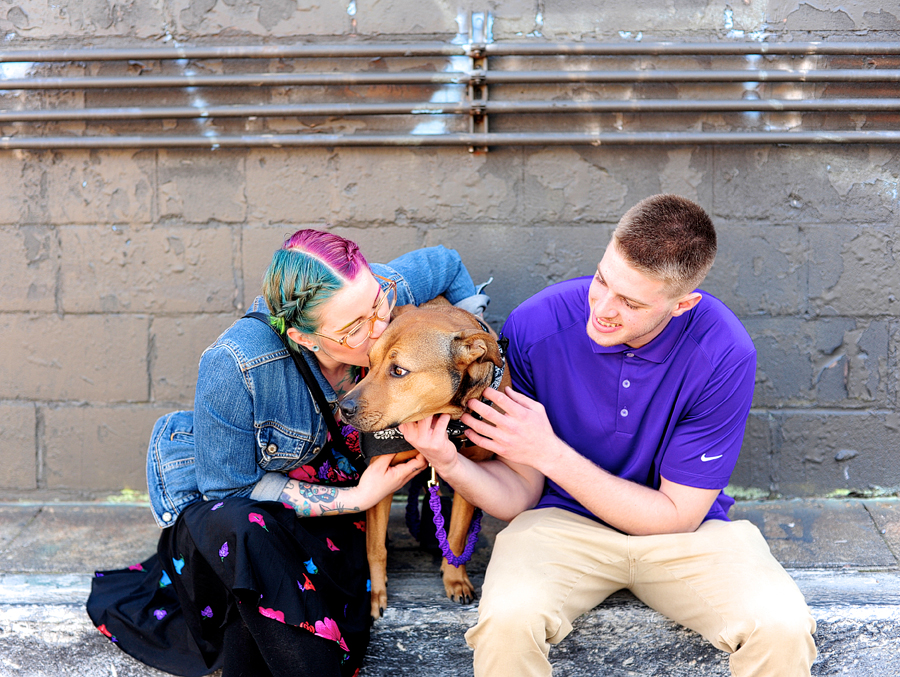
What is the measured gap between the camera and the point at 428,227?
3561 millimetres

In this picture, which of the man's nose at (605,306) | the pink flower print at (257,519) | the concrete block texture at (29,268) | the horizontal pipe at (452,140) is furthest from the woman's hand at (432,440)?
the concrete block texture at (29,268)

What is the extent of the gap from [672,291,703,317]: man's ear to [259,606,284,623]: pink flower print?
1609 mm

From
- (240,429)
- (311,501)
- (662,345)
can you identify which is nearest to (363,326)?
(240,429)

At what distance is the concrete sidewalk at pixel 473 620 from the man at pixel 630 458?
0.24 metres

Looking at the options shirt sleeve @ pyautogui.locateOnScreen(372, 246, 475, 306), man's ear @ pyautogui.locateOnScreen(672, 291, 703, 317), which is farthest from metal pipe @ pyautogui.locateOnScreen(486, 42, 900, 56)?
man's ear @ pyautogui.locateOnScreen(672, 291, 703, 317)

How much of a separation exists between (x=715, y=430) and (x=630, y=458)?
32 centimetres

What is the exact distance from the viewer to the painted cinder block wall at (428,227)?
339 cm

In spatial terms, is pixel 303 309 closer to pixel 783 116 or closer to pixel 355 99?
pixel 355 99

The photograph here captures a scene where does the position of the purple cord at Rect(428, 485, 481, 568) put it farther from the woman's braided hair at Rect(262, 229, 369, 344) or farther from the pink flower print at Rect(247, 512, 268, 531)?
the woman's braided hair at Rect(262, 229, 369, 344)

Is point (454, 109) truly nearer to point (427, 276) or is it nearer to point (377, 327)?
point (427, 276)

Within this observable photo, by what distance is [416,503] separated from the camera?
3.16 meters

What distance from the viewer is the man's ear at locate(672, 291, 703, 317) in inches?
93.6

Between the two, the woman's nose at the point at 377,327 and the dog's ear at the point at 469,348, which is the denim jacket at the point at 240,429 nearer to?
the woman's nose at the point at 377,327

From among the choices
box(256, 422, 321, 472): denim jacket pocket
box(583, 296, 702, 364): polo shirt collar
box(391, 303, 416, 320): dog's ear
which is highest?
box(391, 303, 416, 320): dog's ear
